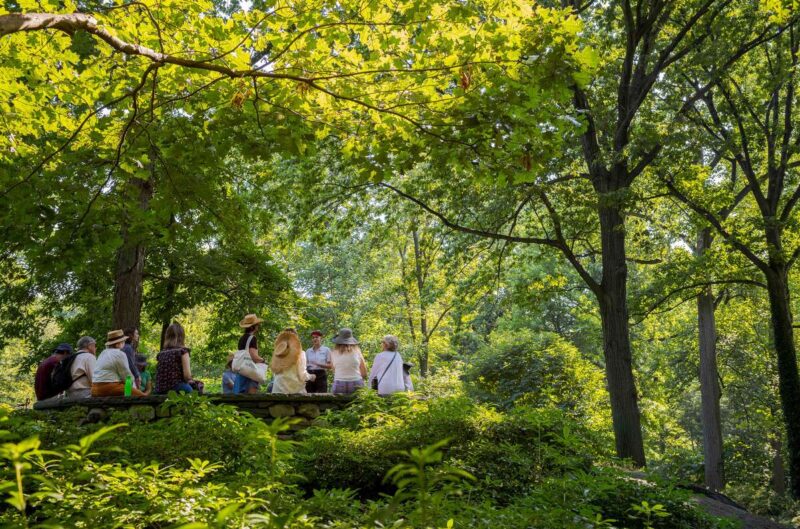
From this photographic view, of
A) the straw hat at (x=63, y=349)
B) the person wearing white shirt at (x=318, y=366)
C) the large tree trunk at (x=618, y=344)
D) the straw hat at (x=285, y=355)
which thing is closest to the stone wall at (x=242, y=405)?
the straw hat at (x=285, y=355)

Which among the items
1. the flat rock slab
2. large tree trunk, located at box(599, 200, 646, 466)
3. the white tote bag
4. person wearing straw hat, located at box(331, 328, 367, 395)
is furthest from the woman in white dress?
large tree trunk, located at box(599, 200, 646, 466)

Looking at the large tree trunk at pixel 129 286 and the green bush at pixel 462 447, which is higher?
the large tree trunk at pixel 129 286

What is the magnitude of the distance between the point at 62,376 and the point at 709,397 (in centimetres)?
1560

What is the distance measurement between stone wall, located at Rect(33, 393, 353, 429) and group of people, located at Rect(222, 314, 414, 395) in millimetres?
612

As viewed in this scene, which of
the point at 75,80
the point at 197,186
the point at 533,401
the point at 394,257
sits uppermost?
the point at 394,257

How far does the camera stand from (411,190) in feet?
45.9

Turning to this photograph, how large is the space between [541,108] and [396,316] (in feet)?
80.3

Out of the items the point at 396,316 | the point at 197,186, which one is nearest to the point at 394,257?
the point at 396,316

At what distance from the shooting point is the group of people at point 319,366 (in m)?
9.69

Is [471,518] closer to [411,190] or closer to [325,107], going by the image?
[325,107]

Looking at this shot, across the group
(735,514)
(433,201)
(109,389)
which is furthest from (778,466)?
(109,389)

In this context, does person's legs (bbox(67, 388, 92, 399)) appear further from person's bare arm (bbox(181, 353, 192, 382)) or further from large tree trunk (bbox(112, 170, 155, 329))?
large tree trunk (bbox(112, 170, 155, 329))

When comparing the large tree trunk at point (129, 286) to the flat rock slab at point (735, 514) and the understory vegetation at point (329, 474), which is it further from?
the flat rock slab at point (735, 514)

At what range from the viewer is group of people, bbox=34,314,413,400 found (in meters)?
8.80
